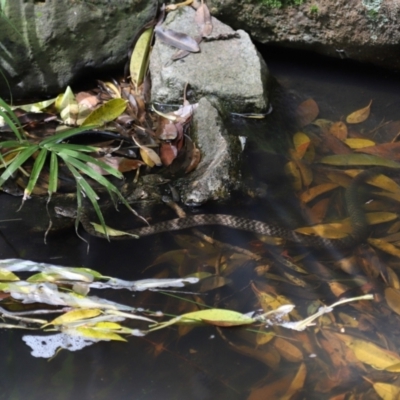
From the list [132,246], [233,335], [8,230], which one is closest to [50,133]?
[8,230]

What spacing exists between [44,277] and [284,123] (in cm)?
212

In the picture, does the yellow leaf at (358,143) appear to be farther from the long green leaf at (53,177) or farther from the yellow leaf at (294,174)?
the long green leaf at (53,177)

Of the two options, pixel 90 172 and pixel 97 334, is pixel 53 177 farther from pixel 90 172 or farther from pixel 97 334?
pixel 97 334

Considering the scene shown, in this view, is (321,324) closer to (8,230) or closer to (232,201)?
(232,201)

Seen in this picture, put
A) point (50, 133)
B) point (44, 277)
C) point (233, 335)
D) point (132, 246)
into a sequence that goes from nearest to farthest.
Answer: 1. point (233, 335)
2. point (44, 277)
3. point (132, 246)
4. point (50, 133)

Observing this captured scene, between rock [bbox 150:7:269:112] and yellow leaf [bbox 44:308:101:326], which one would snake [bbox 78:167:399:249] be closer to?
yellow leaf [bbox 44:308:101:326]

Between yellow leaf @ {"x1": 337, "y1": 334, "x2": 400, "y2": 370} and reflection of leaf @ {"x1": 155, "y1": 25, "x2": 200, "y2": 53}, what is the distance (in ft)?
8.19

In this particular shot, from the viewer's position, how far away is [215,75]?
4008 mm

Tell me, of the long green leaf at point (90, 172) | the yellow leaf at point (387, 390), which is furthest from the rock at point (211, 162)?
the yellow leaf at point (387, 390)

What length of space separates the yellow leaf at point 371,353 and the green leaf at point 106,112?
80.9 inches

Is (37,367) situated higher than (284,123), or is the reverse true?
(284,123)

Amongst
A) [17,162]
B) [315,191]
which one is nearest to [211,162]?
[315,191]

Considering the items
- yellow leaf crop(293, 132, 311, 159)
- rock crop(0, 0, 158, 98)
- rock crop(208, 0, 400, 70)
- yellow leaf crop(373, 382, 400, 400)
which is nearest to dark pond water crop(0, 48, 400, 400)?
yellow leaf crop(373, 382, 400, 400)

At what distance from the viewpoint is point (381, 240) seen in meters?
3.07
